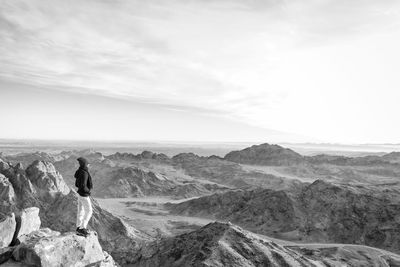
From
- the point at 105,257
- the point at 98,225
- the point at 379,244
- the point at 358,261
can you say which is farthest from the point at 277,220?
the point at 105,257

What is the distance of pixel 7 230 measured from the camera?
1731 centimetres

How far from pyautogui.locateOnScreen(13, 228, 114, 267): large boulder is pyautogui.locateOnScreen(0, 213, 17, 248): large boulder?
73 cm

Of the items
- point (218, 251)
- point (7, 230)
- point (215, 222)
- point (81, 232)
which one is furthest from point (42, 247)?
point (215, 222)

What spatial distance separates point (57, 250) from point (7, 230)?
11.2 ft

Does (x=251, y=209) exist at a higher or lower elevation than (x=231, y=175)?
lower

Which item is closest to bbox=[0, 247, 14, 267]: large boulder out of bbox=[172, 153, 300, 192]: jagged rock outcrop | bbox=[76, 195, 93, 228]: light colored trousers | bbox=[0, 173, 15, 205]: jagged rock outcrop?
bbox=[76, 195, 93, 228]: light colored trousers

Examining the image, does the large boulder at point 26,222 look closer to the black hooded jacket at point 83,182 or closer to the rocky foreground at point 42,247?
the rocky foreground at point 42,247

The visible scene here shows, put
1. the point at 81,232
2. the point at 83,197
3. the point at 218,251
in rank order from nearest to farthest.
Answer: the point at 83,197, the point at 81,232, the point at 218,251

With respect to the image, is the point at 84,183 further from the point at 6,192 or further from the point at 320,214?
the point at 320,214

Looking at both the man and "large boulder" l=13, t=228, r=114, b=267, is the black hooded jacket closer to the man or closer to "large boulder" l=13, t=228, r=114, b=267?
the man

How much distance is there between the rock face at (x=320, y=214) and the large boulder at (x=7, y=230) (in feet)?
212

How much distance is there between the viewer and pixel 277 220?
82188 millimetres

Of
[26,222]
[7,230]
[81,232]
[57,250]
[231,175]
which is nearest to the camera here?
[57,250]

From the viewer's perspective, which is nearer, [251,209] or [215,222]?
[215,222]
